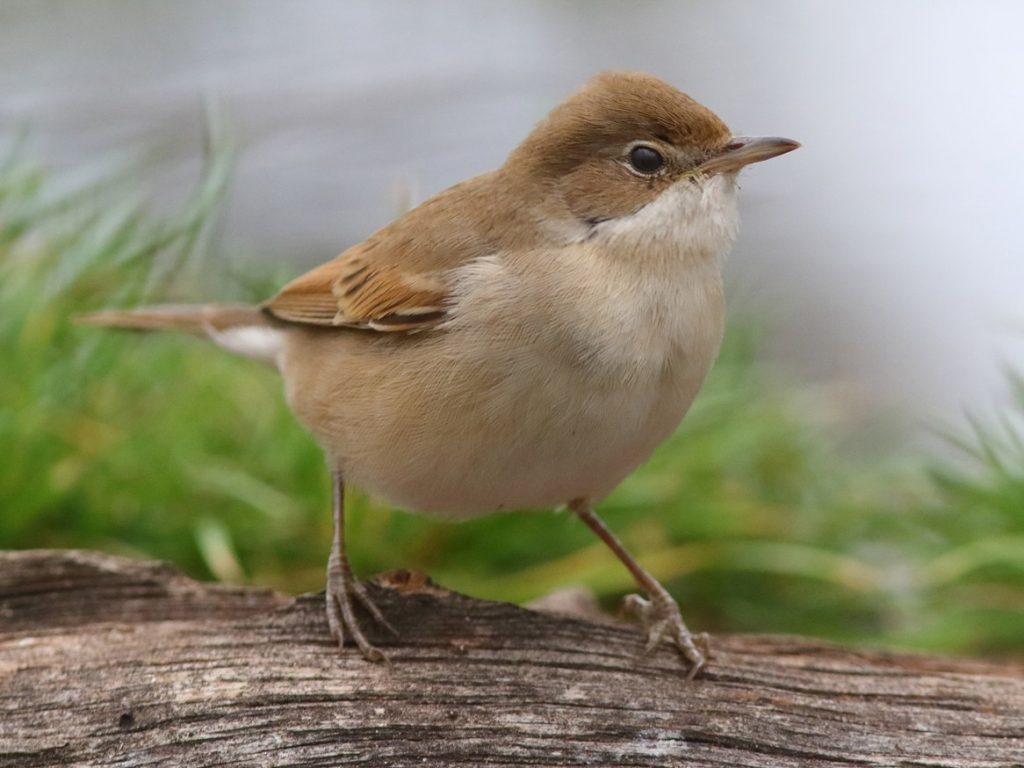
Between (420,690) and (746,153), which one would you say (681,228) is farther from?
(420,690)

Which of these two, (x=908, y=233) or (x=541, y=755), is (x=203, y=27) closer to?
(x=908, y=233)

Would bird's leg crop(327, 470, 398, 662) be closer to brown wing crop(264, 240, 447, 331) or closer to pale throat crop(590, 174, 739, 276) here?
brown wing crop(264, 240, 447, 331)

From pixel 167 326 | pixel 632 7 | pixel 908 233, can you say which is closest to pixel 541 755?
pixel 167 326

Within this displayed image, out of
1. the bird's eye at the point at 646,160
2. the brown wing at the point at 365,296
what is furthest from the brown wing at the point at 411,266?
the bird's eye at the point at 646,160

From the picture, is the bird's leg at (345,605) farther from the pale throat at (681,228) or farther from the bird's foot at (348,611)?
the pale throat at (681,228)

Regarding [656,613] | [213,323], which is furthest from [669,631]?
[213,323]

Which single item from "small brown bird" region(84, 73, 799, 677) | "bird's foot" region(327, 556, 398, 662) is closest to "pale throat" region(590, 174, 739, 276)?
"small brown bird" region(84, 73, 799, 677)
